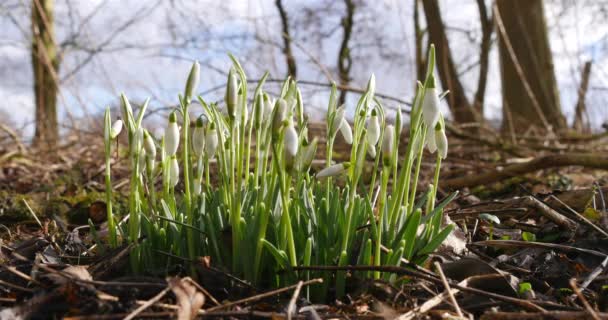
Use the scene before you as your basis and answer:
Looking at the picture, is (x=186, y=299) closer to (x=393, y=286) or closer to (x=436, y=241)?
(x=393, y=286)

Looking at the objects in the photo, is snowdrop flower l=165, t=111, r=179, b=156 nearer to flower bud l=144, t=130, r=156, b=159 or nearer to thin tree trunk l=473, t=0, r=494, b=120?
flower bud l=144, t=130, r=156, b=159

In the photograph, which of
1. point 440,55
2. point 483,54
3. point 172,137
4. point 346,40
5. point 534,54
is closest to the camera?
point 172,137

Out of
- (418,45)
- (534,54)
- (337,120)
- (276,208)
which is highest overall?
(418,45)

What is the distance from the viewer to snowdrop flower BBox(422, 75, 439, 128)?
1.22 metres

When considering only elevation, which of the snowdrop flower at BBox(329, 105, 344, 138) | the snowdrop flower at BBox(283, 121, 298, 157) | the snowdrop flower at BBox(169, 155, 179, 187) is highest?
the snowdrop flower at BBox(329, 105, 344, 138)

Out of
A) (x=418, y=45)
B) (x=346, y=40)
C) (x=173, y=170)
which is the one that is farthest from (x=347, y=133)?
(x=346, y=40)

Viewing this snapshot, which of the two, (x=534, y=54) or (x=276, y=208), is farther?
(x=534, y=54)

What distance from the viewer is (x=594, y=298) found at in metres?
1.44

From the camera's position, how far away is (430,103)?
1.24 meters

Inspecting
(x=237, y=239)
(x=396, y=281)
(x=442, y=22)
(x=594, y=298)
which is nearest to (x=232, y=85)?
(x=237, y=239)

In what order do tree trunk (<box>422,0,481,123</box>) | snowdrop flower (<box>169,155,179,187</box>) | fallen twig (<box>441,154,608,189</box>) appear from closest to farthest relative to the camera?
snowdrop flower (<box>169,155,179,187</box>), fallen twig (<box>441,154,608,189</box>), tree trunk (<box>422,0,481,123</box>)

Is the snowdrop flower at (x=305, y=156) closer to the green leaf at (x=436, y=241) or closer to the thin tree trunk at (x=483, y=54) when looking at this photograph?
the green leaf at (x=436, y=241)

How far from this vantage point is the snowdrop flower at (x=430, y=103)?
122 cm

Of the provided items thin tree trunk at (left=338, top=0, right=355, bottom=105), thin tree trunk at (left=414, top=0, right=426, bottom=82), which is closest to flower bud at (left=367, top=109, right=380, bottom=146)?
thin tree trunk at (left=414, top=0, right=426, bottom=82)
